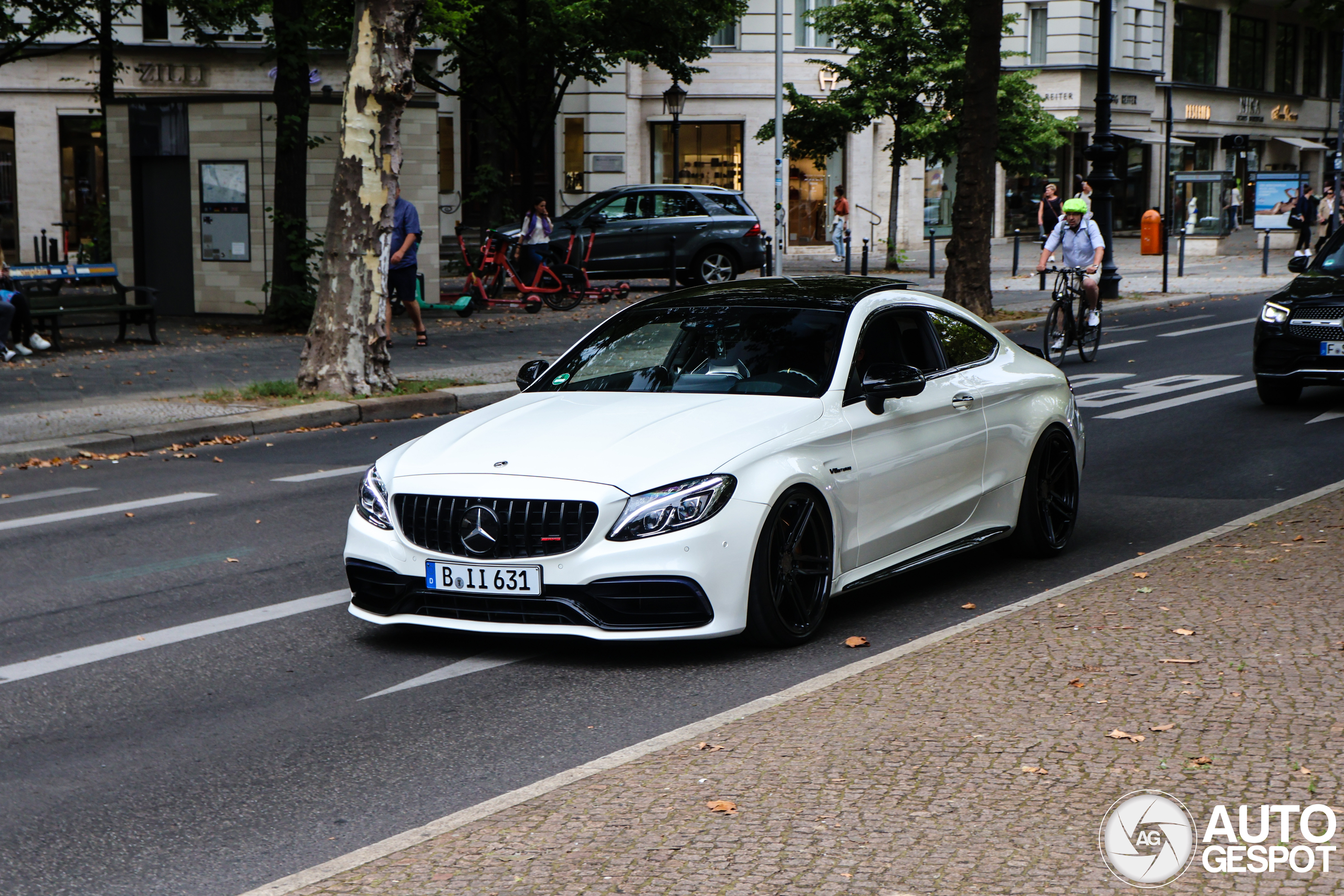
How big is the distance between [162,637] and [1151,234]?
3952cm

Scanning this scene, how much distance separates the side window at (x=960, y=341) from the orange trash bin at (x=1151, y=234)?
3590 centimetres

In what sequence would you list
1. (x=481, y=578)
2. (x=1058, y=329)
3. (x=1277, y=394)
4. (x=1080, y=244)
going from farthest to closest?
(x=1058, y=329) < (x=1080, y=244) < (x=1277, y=394) < (x=481, y=578)

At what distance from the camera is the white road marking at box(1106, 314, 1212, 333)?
2270 centimetres

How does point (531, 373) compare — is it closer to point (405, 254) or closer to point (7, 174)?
point (405, 254)

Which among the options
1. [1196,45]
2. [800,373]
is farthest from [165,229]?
[1196,45]

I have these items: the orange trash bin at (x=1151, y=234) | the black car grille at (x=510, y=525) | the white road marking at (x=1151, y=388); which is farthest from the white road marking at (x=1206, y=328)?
the orange trash bin at (x=1151, y=234)

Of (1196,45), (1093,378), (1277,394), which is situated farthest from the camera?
(1196,45)

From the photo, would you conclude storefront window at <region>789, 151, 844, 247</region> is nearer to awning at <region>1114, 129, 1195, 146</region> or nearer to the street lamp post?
awning at <region>1114, 129, 1195, 146</region>

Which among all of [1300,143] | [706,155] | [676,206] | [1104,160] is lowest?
[676,206]

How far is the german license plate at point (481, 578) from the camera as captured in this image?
5887 millimetres

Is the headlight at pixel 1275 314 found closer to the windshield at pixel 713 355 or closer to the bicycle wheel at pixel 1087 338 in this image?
the bicycle wheel at pixel 1087 338

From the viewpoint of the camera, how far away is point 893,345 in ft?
23.7

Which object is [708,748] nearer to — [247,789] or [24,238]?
[247,789]

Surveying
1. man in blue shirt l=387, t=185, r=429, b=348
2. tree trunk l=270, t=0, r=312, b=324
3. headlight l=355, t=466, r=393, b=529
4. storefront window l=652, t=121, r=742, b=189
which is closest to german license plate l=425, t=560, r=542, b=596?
headlight l=355, t=466, r=393, b=529
